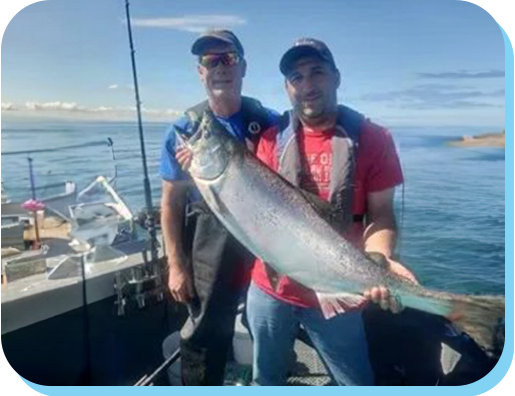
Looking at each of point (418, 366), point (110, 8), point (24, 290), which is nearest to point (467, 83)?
point (418, 366)

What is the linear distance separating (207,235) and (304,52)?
30.0 inches

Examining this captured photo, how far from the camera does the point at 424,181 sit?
7.03ft

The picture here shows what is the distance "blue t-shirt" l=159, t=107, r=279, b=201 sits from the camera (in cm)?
214

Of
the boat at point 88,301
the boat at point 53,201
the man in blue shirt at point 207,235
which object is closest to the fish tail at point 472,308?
the man in blue shirt at point 207,235

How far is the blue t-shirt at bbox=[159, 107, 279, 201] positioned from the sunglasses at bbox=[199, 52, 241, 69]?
0.19 metres

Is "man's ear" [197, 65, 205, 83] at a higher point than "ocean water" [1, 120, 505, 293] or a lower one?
higher

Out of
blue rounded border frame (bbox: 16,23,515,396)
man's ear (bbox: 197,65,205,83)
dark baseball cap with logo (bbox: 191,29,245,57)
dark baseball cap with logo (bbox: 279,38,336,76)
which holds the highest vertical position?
dark baseball cap with logo (bbox: 191,29,245,57)

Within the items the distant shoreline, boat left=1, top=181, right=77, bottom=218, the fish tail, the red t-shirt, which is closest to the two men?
the red t-shirt

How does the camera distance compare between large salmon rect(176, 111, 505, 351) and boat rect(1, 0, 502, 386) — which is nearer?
large salmon rect(176, 111, 505, 351)

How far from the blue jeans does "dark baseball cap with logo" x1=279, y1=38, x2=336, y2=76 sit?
0.84 metres

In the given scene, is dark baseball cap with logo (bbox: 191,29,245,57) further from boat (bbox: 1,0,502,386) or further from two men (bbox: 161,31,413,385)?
boat (bbox: 1,0,502,386)

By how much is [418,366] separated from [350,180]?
0.83 meters

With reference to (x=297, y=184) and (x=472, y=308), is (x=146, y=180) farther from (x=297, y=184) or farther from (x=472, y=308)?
(x=472, y=308)

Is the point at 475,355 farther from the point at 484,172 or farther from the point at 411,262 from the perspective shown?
the point at 484,172
